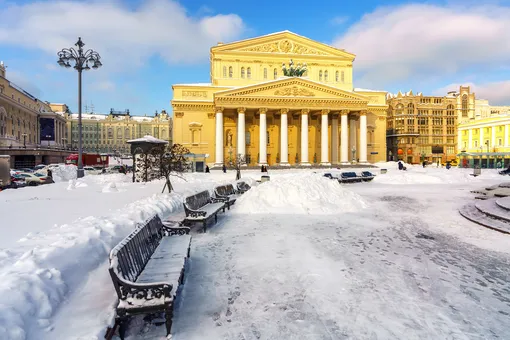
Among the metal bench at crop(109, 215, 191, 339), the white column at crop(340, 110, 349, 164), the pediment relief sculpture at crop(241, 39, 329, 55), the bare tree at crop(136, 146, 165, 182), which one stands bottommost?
the metal bench at crop(109, 215, 191, 339)

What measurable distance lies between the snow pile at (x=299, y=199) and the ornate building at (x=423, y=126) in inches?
2671

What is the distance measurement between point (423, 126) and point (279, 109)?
47.1 m

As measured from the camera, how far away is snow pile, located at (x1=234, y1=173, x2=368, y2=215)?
1204 centimetres

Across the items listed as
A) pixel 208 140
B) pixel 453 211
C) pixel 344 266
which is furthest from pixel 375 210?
pixel 208 140

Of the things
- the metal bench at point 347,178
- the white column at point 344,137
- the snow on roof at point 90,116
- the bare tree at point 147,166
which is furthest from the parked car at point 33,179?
the snow on roof at point 90,116

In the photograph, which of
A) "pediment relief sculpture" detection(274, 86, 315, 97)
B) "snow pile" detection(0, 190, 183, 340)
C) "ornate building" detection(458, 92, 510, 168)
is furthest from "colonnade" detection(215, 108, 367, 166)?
"snow pile" detection(0, 190, 183, 340)

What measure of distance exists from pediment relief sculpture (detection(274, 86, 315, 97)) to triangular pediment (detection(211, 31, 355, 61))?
10.1 metres

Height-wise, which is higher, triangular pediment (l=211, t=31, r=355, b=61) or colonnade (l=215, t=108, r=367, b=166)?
triangular pediment (l=211, t=31, r=355, b=61)

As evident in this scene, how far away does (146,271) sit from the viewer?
466 centimetres

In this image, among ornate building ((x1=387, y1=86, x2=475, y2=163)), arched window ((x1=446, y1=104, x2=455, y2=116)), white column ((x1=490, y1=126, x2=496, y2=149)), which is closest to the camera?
white column ((x1=490, y1=126, x2=496, y2=149))

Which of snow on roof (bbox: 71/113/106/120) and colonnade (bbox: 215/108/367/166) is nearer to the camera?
colonnade (bbox: 215/108/367/166)

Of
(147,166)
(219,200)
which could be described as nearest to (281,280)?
(219,200)

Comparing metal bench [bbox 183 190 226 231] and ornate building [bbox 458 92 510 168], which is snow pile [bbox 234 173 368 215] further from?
ornate building [bbox 458 92 510 168]

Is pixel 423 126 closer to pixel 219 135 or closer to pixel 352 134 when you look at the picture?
pixel 352 134
